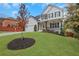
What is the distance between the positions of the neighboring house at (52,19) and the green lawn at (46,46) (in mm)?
96

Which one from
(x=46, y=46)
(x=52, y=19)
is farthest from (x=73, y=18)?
(x=46, y=46)

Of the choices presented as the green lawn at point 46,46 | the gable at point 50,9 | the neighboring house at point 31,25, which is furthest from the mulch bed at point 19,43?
the gable at point 50,9

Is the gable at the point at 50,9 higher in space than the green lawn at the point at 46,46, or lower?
higher

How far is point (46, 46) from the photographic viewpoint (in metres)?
2.42

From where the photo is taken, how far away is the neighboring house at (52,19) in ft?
8.12

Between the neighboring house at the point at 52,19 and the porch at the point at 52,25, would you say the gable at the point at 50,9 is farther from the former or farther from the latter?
the porch at the point at 52,25

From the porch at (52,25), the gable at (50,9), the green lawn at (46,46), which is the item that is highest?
the gable at (50,9)

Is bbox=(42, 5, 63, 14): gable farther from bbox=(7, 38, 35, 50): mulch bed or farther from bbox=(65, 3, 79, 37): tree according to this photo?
bbox=(7, 38, 35, 50): mulch bed

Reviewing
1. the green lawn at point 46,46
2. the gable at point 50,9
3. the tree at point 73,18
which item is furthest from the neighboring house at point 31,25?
the tree at point 73,18

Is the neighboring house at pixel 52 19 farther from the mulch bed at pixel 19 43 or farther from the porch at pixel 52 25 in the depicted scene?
the mulch bed at pixel 19 43

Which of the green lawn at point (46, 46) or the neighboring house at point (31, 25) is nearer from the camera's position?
the green lawn at point (46, 46)

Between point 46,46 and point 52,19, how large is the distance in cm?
38

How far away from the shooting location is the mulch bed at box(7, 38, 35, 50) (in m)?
2.43

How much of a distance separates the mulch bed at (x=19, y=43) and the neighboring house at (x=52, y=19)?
0.24 meters
